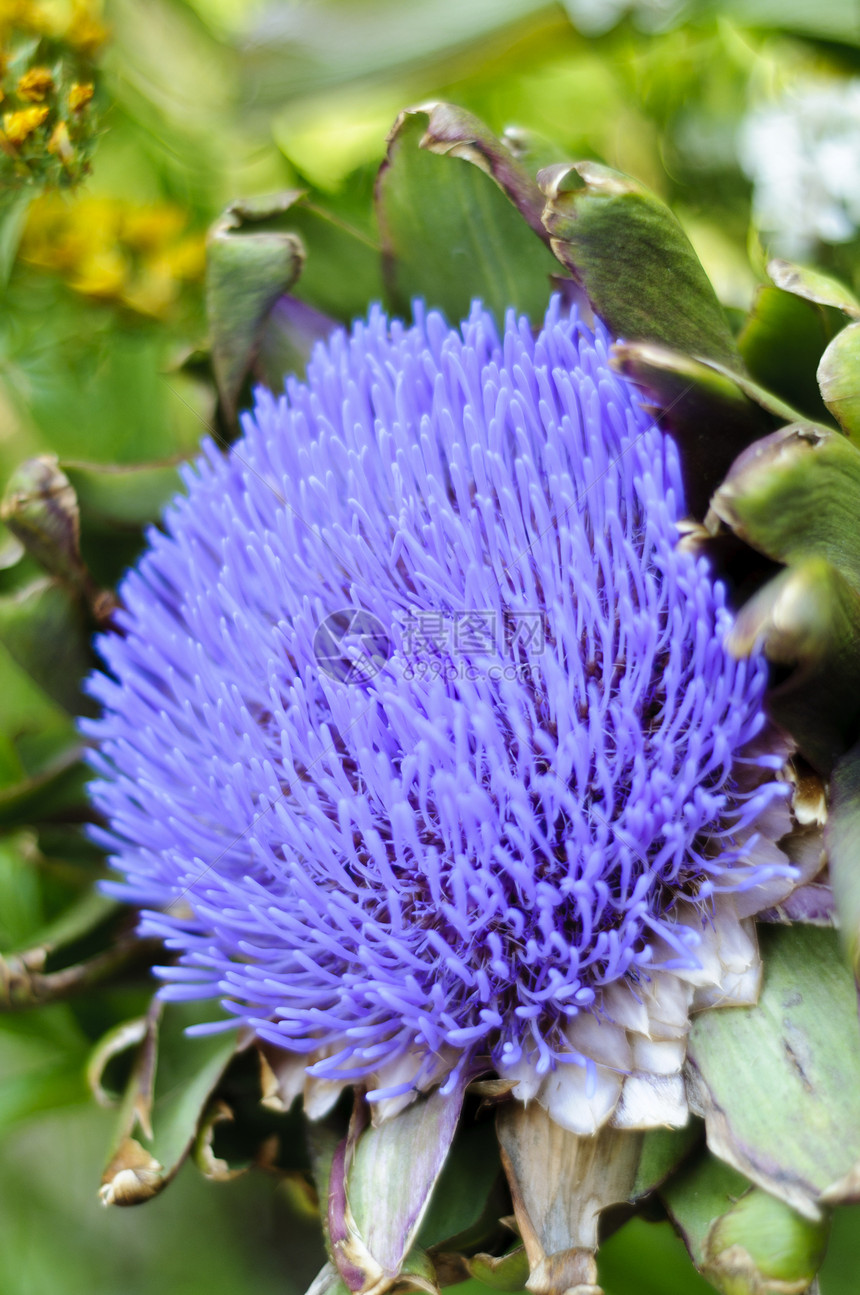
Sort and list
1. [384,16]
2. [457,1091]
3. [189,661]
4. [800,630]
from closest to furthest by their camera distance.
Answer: [800,630] → [457,1091] → [189,661] → [384,16]

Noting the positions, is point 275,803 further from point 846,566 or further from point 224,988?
point 846,566

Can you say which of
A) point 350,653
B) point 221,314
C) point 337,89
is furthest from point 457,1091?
point 337,89

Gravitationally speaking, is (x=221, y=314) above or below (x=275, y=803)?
above

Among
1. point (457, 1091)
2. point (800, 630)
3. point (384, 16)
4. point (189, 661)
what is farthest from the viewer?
point (384, 16)

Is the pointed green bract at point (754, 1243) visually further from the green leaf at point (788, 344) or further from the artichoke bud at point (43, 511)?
the artichoke bud at point (43, 511)

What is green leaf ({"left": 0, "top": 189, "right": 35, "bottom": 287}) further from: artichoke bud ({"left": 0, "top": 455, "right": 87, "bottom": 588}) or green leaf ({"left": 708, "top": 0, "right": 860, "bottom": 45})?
green leaf ({"left": 708, "top": 0, "right": 860, "bottom": 45})
